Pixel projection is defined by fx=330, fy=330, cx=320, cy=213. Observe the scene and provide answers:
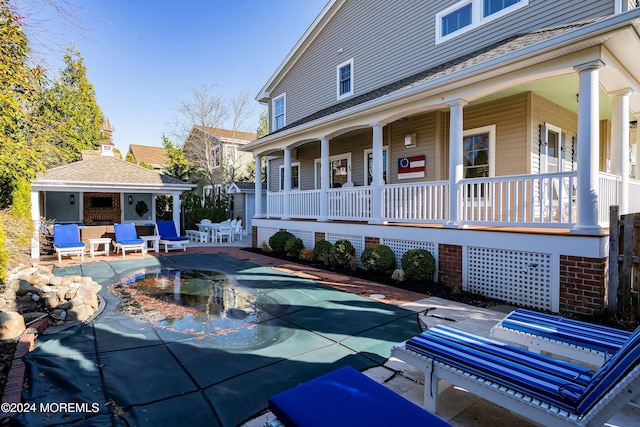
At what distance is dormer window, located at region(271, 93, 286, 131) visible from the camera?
1552cm

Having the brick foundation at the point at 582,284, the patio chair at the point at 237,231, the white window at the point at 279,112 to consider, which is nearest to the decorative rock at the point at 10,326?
the brick foundation at the point at 582,284

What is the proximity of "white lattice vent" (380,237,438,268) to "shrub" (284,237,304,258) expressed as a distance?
303cm

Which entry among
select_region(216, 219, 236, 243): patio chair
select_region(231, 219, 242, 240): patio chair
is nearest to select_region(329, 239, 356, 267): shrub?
select_region(216, 219, 236, 243): patio chair

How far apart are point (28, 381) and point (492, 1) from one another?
1101 centimetres

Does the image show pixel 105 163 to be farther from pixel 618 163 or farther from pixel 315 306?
pixel 618 163

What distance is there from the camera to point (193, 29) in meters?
15.6

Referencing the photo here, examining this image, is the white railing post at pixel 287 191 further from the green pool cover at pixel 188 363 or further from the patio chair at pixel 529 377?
the patio chair at pixel 529 377

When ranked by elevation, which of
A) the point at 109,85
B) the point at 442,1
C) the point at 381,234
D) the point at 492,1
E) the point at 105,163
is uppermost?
the point at 442,1

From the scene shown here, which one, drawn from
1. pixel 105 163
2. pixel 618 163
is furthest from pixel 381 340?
pixel 105 163

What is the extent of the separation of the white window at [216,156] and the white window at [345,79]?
43.3 feet

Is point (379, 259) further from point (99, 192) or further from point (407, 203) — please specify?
point (99, 192)

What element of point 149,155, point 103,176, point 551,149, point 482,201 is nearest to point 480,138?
point 482,201

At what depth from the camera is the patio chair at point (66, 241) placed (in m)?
10.2

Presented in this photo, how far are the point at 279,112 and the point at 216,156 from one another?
979 cm
